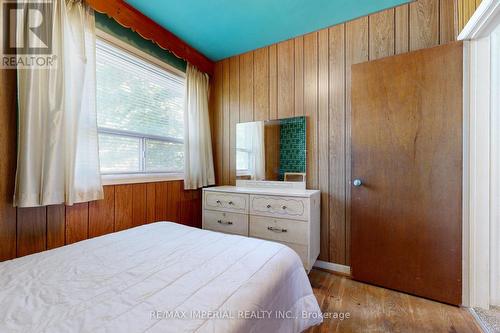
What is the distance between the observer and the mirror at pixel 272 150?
2.42m

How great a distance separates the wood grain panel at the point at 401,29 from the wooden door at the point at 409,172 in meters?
0.23

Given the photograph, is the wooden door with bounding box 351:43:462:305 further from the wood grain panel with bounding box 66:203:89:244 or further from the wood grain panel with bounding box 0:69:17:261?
the wood grain panel with bounding box 0:69:17:261

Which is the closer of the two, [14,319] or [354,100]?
[14,319]

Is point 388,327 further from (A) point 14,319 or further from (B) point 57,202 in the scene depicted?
(B) point 57,202

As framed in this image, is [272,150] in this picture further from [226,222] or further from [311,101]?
[226,222]

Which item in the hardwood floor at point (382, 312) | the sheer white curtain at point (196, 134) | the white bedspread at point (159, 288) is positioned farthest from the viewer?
the sheer white curtain at point (196, 134)

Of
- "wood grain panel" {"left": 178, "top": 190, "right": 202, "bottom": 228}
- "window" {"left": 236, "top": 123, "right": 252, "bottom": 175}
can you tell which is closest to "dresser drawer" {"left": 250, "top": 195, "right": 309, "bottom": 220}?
"window" {"left": 236, "top": 123, "right": 252, "bottom": 175}

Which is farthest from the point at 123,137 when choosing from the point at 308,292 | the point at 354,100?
the point at 354,100

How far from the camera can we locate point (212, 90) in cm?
302

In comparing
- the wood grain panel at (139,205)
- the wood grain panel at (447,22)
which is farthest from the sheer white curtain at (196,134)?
the wood grain panel at (447,22)

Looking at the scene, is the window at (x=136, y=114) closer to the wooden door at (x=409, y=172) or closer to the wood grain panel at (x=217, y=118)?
the wood grain panel at (x=217, y=118)

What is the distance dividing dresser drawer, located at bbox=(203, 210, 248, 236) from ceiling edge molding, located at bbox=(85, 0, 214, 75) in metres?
1.78

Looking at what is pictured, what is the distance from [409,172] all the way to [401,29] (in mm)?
1279

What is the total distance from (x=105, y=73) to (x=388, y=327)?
2815mm
